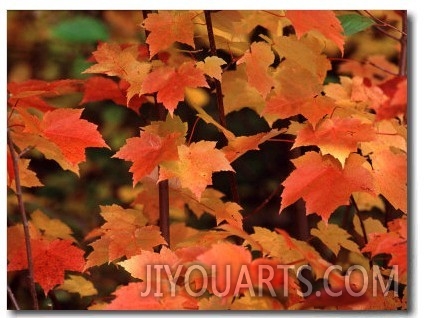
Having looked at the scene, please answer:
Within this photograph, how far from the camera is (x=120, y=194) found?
1934 millimetres

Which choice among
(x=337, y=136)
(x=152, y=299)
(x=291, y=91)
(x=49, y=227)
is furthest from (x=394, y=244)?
(x=49, y=227)

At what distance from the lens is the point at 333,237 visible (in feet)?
4.78

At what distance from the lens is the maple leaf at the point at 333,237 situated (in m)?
1.44

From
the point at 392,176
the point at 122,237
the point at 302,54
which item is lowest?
the point at 122,237

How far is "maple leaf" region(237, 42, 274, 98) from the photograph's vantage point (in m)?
1.34

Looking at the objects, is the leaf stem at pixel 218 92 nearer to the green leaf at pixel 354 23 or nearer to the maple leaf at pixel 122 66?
the maple leaf at pixel 122 66

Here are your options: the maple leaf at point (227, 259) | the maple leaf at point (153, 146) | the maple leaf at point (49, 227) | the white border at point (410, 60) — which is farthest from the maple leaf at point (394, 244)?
the maple leaf at point (49, 227)

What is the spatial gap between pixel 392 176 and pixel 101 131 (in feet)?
2.20

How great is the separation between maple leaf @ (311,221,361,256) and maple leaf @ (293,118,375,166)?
22 cm

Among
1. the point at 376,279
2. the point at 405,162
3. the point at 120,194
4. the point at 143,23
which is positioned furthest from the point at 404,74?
the point at 120,194

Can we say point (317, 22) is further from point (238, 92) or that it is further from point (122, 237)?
point (122, 237)

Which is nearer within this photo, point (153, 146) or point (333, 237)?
point (153, 146)

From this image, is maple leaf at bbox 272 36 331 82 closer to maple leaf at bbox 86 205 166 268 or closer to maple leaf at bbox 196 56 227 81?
maple leaf at bbox 196 56 227 81
